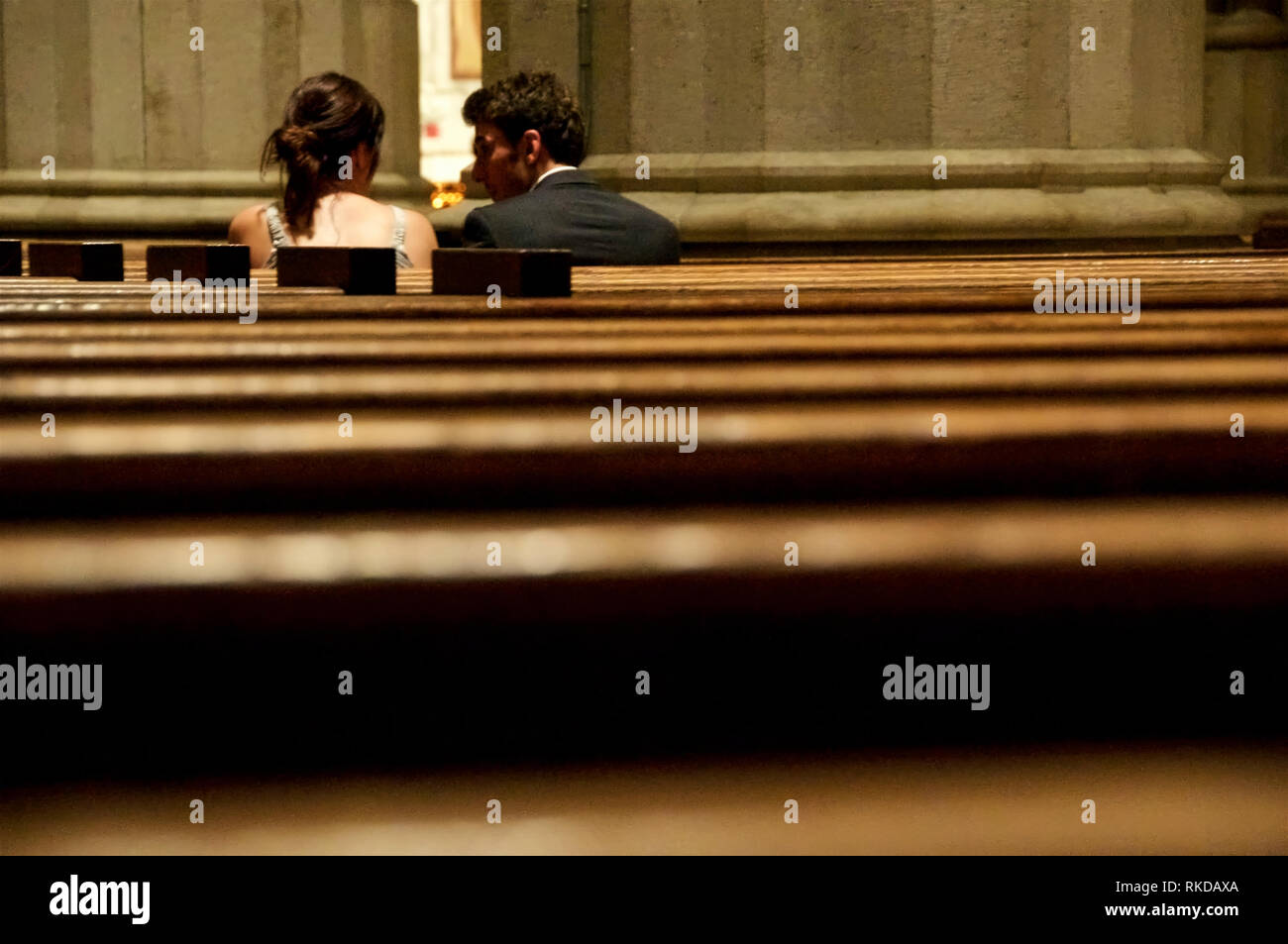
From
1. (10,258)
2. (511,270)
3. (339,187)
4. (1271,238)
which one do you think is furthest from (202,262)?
(1271,238)

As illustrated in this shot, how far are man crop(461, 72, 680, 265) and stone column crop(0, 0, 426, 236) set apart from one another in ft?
6.99

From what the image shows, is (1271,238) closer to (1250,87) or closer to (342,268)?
(342,268)

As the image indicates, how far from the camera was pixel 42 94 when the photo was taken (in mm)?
Answer: 6863

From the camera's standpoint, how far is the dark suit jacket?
4301mm

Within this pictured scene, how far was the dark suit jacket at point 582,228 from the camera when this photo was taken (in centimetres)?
430

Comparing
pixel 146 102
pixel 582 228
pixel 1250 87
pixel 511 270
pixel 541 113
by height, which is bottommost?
pixel 511 270

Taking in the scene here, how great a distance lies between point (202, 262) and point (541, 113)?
2.20 meters

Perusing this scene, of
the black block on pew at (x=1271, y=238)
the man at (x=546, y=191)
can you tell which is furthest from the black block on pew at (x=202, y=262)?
the black block on pew at (x=1271, y=238)

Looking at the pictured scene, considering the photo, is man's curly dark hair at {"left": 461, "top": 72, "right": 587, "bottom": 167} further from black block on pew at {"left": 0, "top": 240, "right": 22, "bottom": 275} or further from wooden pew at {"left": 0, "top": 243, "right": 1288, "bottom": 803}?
wooden pew at {"left": 0, "top": 243, "right": 1288, "bottom": 803}

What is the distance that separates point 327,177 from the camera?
14.9ft

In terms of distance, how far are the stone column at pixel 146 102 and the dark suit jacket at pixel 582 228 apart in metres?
2.78
